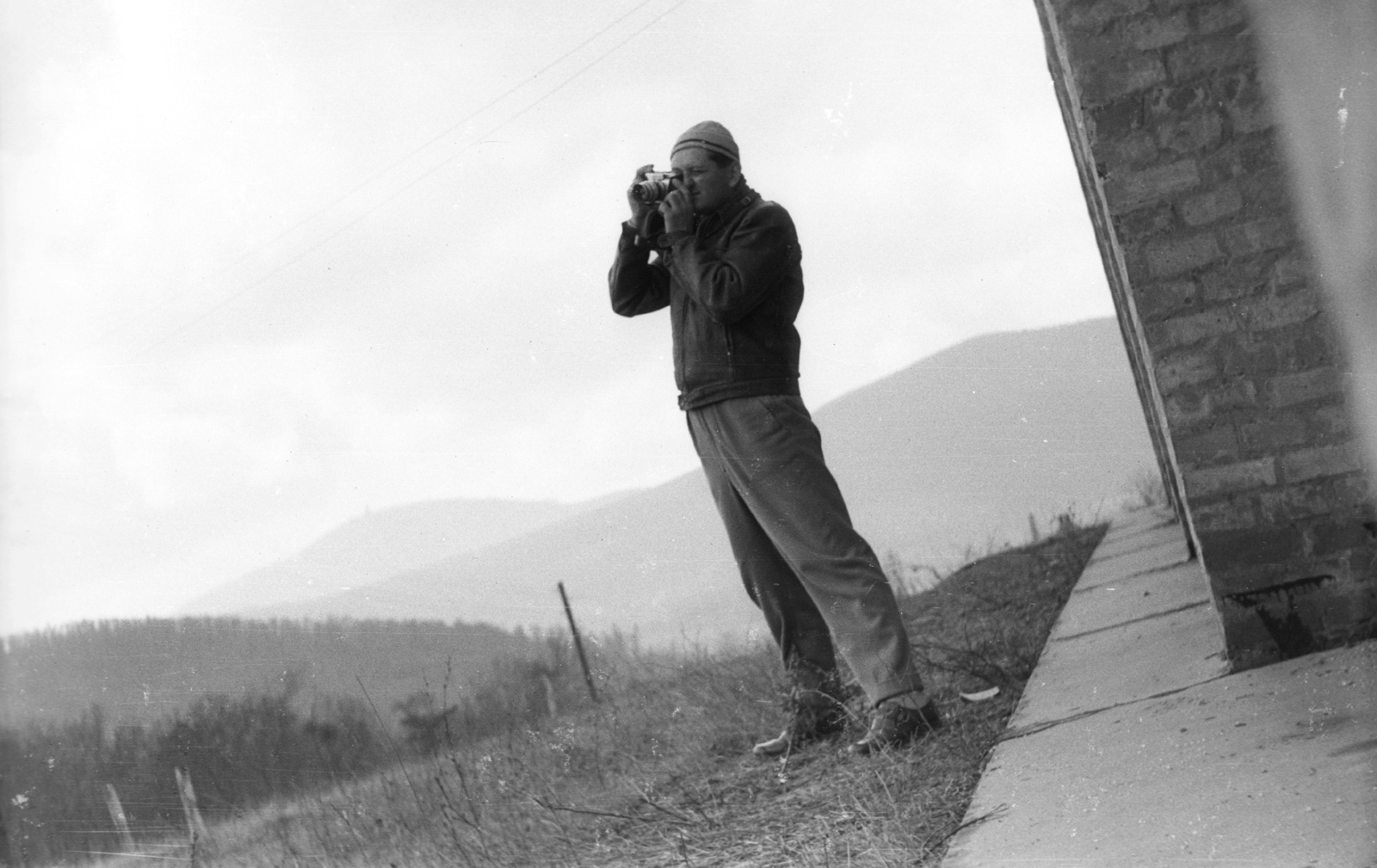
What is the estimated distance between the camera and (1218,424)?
2.99m

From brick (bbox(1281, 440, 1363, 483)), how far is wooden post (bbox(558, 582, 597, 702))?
4255 mm

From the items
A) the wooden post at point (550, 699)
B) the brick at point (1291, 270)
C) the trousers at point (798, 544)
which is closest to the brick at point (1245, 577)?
the brick at point (1291, 270)

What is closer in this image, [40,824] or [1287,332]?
[1287,332]

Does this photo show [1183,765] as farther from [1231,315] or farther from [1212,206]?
[1212,206]

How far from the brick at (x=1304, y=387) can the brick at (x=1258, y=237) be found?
0.30 metres

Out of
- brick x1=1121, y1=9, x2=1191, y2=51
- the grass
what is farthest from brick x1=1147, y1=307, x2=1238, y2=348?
the grass

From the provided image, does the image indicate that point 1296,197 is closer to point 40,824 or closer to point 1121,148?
point 1121,148

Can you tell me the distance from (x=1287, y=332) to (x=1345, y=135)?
0.45 m

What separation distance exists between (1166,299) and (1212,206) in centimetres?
23

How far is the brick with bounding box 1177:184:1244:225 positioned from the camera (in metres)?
2.92

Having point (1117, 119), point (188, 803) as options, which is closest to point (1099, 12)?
point (1117, 119)

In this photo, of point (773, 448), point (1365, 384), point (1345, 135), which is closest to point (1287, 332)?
point (1365, 384)

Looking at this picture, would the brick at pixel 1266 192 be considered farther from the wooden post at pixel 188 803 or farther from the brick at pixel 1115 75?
the wooden post at pixel 188 803

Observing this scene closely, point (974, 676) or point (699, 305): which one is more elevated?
point (699, 305)
